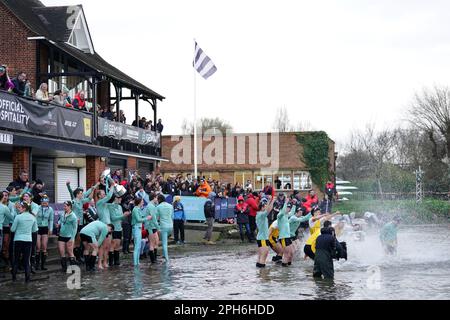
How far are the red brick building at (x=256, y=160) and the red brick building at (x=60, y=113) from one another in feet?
51.9

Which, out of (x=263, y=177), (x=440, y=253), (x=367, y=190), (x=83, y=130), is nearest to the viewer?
(x=440, y=253)

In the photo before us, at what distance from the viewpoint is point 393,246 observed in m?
20.6

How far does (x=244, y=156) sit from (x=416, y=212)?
1366 cm

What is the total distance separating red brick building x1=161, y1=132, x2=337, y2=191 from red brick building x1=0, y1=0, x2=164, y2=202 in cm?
1581

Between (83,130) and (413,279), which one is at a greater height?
(83,130)

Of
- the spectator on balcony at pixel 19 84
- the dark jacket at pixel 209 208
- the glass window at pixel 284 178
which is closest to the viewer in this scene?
the spectator on balcony at pixel 19 84

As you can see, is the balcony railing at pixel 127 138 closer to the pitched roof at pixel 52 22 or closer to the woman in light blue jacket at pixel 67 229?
the pitched roof at pixel 52 22

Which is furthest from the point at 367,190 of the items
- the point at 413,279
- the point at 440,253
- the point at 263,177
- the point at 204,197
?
the point at 413,279

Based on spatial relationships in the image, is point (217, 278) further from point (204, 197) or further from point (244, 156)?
point (244, 156)

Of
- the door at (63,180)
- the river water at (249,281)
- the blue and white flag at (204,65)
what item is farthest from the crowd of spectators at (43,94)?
the river water at (249,281)

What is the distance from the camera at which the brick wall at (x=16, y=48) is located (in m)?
27.9

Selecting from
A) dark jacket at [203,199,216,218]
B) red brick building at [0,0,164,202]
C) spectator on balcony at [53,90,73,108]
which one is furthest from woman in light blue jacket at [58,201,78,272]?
dark jacket at [203,199,216,218]

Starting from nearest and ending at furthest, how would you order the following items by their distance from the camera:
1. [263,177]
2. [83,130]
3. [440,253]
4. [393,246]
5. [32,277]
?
[32,277]
[393,246]
[440,253]
[83,130]
[263,177]

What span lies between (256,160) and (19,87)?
33902mm
